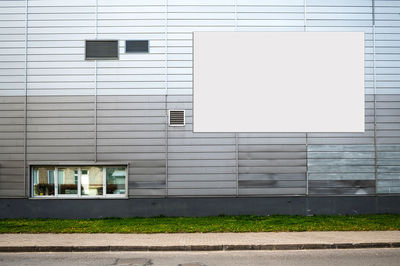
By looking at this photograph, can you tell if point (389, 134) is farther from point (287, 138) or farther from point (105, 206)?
point (105, 206)

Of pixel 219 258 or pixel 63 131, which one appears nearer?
pixel 219 258

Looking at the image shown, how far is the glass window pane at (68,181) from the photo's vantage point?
1470 cm

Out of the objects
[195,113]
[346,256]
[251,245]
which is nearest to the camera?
[346,256]

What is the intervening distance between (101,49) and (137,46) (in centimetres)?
134

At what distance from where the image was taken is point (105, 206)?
14430 mm

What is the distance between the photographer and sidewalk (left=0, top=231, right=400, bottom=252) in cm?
980

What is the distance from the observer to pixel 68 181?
48.3ft

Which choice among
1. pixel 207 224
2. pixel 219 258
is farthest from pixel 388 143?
pixel 219 258

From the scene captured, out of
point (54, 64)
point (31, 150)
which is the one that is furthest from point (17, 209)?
point (54, 64)

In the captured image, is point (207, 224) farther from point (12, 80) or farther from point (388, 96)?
point (12, 80)

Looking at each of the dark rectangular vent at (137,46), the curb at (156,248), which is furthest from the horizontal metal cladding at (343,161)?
the dark rectangular vent at (137,46)

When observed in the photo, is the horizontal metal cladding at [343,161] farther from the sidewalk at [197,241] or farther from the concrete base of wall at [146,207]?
the sidewalk at [197,241]

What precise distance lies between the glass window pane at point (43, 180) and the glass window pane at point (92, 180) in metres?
1.20

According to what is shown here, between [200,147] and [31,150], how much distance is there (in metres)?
6.25
